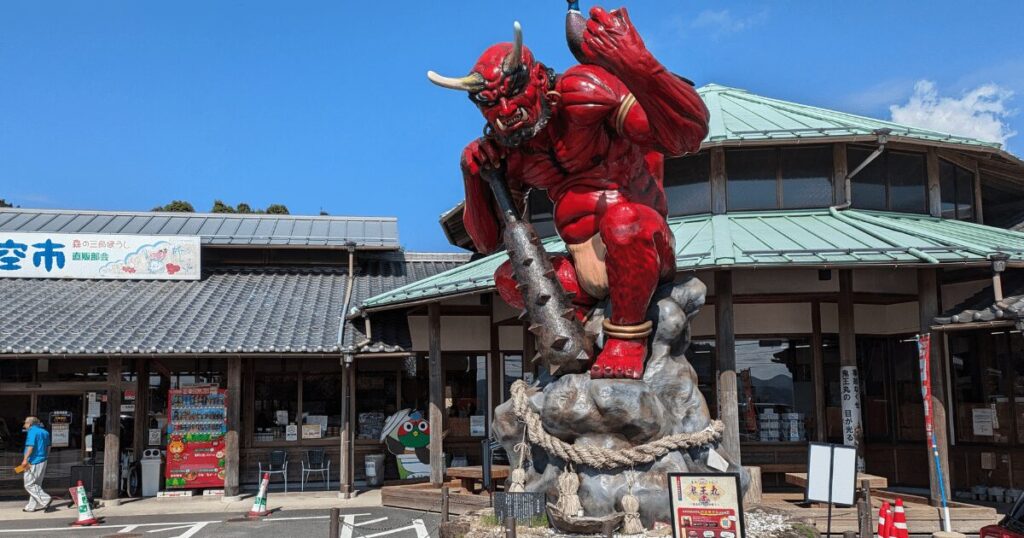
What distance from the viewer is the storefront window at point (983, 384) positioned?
41.5ft

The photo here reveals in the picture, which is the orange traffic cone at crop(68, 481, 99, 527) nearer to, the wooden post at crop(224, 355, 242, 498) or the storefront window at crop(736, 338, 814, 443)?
the wooden post at crop(224, 355, 242, 498)

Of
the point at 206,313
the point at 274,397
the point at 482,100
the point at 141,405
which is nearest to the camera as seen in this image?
the point at 482,100

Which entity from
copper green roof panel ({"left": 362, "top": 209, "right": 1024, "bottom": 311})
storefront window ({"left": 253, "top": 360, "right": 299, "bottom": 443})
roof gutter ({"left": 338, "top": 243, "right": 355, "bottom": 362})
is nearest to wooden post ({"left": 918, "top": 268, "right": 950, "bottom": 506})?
copper green roof panel ({"left": 362, "top": 209, "right": 1024, "bottom": 311})

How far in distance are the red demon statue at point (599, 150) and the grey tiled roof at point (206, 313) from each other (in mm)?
7833

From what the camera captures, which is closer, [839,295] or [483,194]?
[483,194]

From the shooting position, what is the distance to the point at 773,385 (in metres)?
13.3

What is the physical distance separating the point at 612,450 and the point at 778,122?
8.54 m

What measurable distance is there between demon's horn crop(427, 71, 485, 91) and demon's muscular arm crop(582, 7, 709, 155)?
0.77 metres

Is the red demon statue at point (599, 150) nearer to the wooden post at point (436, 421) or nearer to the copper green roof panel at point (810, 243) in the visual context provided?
the copper green roof panel at point (810, 243)

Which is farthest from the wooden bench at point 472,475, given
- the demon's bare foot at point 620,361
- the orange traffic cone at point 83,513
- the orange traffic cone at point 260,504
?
the demon's bare foot at point 620,361

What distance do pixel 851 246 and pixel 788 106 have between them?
4.69 meters

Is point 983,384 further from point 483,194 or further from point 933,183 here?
point 483,194

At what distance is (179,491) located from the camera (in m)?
14.1

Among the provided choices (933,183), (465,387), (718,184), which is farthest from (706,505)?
(465,387)
